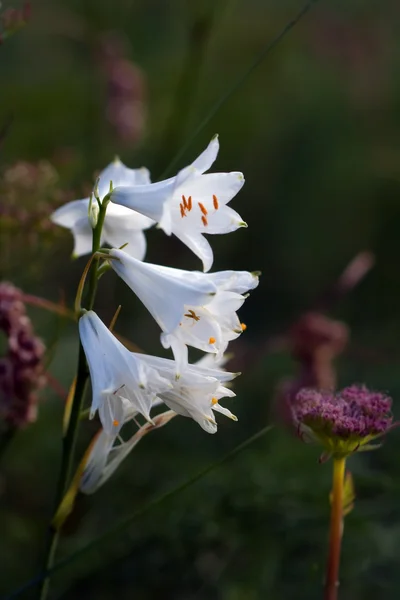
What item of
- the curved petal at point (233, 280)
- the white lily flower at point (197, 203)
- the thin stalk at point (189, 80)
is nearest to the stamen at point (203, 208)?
the white lily flower at point (197, 203)

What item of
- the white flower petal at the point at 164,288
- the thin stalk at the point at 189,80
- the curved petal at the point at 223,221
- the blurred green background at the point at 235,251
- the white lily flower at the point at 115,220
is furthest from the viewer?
the thin stalk at the point at 189,80

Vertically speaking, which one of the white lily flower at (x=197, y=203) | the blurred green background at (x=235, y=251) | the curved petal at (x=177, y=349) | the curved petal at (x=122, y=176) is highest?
the white lily flower at (x=197, y=203)

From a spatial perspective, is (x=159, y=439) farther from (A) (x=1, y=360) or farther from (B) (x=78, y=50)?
(B) (x=78, y=50)

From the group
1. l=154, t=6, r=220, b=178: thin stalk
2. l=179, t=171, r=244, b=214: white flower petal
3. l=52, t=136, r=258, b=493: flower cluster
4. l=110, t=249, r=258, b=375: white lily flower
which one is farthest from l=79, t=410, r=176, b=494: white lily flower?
A: l=154, t=6, r=220, b=178: thin stalk

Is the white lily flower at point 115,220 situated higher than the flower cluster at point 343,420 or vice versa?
the flower cluster at point 343,420

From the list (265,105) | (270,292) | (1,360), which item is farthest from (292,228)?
(1,360)

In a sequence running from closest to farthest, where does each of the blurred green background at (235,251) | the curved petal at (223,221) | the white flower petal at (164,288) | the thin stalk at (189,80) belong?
1. the white flower petal at (164,288)
2. the curved petal at (223,221)
3. the blurred green background at (235,251)
4. the thin stalk at (189,80)

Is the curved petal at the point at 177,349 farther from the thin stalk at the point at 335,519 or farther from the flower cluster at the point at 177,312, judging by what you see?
the thin stalk at the point at 335,519

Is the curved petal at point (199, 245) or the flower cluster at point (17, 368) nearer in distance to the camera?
the curved petal at point (199, 245)
